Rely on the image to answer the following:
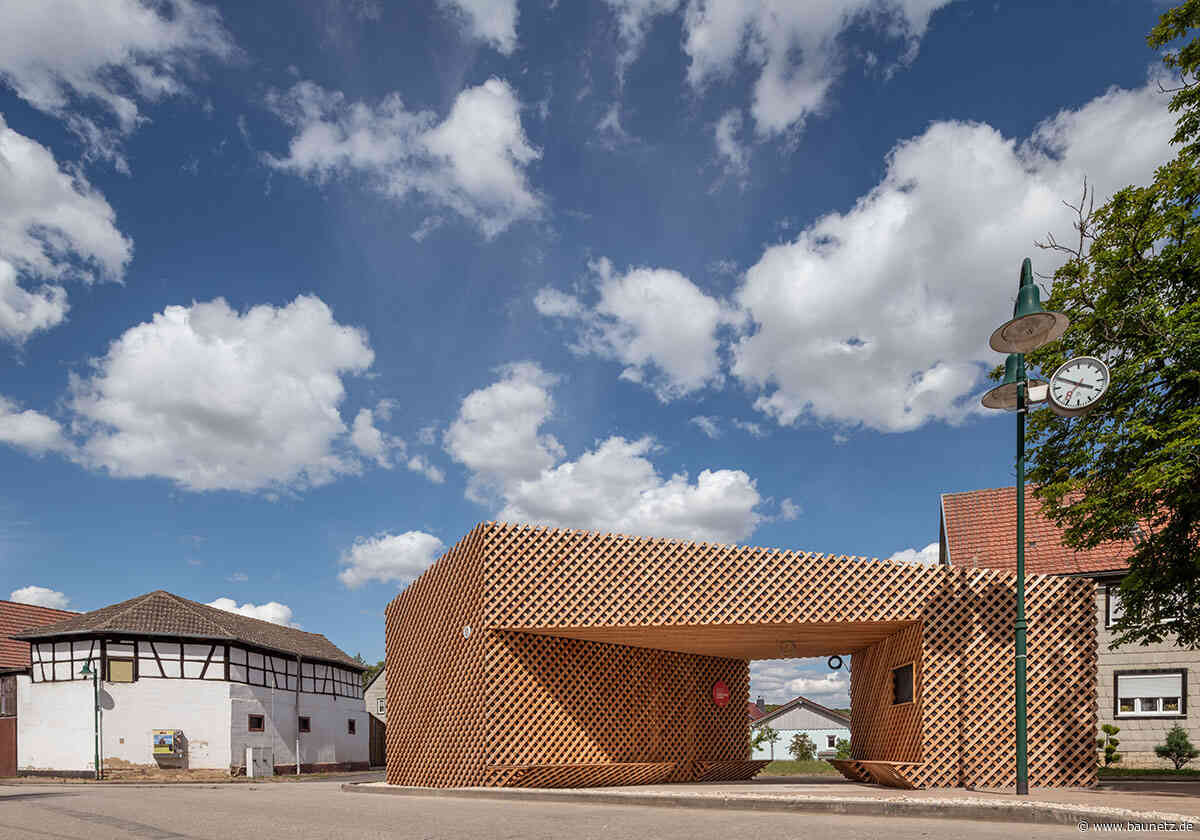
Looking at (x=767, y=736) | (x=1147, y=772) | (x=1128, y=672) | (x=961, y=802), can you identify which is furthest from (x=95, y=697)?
(x=767, y=736)

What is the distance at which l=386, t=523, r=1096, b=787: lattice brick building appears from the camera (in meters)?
12.5

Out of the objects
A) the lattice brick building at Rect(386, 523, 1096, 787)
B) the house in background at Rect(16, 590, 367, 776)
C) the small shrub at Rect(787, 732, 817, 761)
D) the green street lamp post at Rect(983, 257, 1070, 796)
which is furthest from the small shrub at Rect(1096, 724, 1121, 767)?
the small shrub at Rect(787, 732, 817, 761)

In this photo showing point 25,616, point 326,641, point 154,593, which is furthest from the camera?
point 326,641

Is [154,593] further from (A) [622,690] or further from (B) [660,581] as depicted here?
(B) [660,581]

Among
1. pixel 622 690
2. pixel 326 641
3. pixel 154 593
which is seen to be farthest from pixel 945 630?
pixel 326 641

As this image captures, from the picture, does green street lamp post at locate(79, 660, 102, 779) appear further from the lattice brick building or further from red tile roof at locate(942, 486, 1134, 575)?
red tile roof at locate(942, 486, 1134, 575)

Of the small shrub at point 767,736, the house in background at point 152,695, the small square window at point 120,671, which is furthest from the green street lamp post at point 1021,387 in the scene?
the small shrub at point 767,736

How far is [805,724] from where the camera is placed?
208ft

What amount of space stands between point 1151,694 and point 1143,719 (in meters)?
0.69

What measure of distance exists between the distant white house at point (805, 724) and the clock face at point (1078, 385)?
53911 mm

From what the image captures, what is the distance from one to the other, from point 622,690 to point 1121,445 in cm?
924

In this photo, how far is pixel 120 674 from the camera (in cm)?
2841

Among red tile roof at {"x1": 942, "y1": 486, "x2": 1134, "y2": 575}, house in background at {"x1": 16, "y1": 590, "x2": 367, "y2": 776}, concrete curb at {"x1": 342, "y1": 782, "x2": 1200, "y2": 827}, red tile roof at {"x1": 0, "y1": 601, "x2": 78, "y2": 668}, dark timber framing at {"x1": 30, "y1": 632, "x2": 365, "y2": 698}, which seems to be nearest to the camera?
concrete curb at {"x1": 342, "y1": 782, "x2": 1200, "y2": 827}

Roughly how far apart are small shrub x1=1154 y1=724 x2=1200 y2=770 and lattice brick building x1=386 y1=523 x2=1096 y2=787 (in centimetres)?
1050
